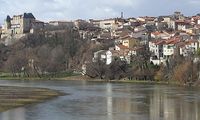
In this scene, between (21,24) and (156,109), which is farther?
(21,24)

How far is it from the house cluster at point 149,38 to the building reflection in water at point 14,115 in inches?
2332

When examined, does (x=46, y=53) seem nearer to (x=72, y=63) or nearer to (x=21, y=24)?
(x=72, y=63)

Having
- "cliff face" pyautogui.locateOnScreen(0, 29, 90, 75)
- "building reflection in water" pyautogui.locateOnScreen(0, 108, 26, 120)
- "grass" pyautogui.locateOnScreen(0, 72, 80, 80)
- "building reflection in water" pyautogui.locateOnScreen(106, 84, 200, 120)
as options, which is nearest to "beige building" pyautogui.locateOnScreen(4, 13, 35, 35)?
"cliff face" pyautogui.locateOnScreen(0, 29, 90, 75)

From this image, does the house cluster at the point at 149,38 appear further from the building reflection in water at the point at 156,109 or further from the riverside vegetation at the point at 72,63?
the building reflection in water at the point at 156,109

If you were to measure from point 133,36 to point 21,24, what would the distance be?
210 ft

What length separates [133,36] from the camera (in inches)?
5576

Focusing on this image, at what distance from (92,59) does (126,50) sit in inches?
352

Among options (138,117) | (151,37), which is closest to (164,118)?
(138,117)

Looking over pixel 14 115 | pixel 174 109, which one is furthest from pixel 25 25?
pixel 14 115

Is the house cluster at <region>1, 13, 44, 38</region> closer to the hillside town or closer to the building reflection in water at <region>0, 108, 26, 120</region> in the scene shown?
the hillside town

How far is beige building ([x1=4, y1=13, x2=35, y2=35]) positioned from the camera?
7500 inches

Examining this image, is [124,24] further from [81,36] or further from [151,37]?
[151,37]

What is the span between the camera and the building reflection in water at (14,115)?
33.3 m

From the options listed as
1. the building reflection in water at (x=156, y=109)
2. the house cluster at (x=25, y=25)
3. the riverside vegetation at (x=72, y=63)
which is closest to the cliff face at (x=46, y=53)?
the riverside vegetation at (x=72, y=63)
